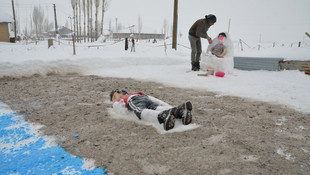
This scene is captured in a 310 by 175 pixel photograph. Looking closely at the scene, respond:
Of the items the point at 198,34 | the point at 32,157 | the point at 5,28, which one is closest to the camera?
the point at 32,157

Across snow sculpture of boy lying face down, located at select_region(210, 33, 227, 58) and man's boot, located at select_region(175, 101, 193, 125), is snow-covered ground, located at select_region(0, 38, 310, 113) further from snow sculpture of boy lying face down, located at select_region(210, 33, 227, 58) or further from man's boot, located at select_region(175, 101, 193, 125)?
man's boot, located at select_region(175, 101, 193, 125)

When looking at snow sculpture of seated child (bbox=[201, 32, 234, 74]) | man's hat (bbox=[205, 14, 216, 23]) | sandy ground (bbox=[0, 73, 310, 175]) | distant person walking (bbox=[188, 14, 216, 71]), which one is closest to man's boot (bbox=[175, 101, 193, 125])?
sandy ground (bbox=[0, 73, 310, 175])

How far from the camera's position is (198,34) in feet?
20.7

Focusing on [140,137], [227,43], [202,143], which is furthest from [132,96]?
[227,43]

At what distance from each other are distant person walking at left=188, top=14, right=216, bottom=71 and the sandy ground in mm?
3094

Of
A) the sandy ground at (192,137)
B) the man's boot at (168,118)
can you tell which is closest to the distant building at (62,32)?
the sandy ground at (192,137)

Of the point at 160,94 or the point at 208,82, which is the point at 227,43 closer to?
the point at 208,82

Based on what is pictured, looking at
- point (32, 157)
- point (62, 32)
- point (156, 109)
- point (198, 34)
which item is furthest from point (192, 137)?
point (62, 32)

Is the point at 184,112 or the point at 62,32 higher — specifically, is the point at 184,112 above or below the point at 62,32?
below

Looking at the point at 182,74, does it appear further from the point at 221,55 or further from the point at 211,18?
the point at 211,18

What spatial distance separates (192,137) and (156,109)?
0.62 meters

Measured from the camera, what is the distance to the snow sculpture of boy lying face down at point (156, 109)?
2277mm

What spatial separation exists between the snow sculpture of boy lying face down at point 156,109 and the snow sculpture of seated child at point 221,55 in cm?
389

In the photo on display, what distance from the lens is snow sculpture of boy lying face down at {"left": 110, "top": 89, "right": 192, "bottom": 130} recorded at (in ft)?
7.47
